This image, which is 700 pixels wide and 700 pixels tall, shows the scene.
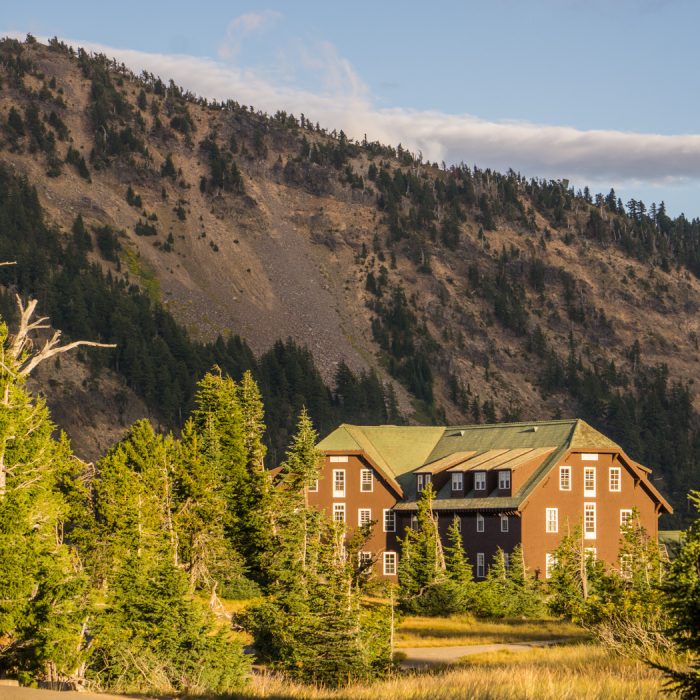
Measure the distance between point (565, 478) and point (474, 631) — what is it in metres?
27.2

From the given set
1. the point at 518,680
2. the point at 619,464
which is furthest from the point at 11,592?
the point at 619,464

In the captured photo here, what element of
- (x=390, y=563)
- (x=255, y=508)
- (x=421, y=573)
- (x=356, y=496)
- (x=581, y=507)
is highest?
(x=356, y=496)

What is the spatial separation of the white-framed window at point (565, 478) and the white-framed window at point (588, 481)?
1323 mm

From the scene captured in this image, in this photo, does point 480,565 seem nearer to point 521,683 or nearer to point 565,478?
point 565,478

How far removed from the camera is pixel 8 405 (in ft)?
121

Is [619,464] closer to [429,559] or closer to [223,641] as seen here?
[429,559]

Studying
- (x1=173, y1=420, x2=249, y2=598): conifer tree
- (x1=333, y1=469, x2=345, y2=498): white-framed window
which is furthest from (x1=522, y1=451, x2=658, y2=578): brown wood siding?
(x1=173, y1=420, x2=249, y2=598): conifer tree

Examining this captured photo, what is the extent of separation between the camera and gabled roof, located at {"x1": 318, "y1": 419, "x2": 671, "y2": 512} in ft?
305

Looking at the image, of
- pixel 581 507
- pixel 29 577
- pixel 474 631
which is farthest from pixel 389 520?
pixel 29 577

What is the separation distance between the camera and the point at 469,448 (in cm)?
10338

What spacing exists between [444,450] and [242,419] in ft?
64.8

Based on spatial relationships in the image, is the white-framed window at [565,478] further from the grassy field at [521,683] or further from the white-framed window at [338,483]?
the grassy field at [521,683]

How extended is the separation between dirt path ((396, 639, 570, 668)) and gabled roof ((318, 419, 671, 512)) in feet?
96.7

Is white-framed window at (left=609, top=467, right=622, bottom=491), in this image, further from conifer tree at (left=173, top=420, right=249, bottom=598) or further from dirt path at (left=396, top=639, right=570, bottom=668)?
dirt path at (left=396, top=639, right=570, bottom=668)
